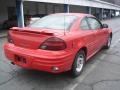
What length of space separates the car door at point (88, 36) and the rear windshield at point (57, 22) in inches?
13.5

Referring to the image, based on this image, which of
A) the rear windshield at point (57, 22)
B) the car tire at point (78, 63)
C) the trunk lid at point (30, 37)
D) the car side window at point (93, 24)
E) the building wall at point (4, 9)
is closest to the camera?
the trunk lid at point (30, 37)

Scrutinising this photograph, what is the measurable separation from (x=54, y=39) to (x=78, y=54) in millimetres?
932

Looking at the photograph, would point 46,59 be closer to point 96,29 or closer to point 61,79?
point 61,79

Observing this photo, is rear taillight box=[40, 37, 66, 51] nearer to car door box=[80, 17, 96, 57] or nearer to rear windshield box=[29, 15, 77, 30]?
rear windshield box=[29, 15, 77, 30]

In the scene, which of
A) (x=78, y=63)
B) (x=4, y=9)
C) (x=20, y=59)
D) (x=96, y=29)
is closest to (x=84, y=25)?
(x=96, y=29)

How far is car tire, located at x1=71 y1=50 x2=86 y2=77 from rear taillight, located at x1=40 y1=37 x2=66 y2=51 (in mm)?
666

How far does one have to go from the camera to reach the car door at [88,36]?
17.4 ft

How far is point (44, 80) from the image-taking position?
4.69 m

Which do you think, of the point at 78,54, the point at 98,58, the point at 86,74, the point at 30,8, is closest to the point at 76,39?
the point at 78,54

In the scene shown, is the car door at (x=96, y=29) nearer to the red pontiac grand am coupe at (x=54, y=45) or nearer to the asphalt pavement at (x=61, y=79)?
the red pontiac grand am coupe at (x=54, y=45)

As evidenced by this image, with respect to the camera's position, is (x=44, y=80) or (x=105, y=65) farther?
(x=105, y=65)

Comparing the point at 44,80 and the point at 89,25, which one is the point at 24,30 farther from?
the point at 89,25

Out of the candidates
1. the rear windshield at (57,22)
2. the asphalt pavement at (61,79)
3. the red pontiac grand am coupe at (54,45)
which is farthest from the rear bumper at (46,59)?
the rear windshield at (57,22)

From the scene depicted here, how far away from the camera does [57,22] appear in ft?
17.4
